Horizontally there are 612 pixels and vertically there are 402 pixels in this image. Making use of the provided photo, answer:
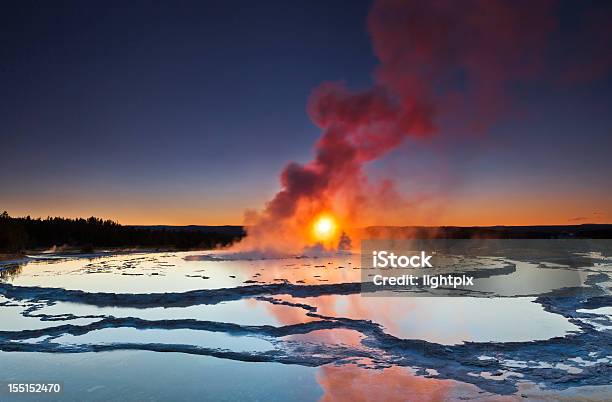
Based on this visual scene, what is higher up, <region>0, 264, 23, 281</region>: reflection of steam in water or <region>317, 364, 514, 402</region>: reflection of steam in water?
<region>0, 264, 23, 281</region>: reflection of steam in water

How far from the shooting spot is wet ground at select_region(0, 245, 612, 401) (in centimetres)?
634

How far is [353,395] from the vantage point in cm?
598

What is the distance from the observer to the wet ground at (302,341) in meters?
6.34

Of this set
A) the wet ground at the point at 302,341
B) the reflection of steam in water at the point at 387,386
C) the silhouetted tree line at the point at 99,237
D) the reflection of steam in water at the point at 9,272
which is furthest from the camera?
the silhouetted tree line at the point at 99,237

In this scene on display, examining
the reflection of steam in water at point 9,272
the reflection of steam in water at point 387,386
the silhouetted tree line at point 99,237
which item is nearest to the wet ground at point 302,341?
the reflection of steam in water at point 387,386

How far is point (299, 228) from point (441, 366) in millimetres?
28143

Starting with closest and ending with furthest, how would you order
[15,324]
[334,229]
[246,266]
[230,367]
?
[230,367] < [15,324] < [246,266] < [334,229]

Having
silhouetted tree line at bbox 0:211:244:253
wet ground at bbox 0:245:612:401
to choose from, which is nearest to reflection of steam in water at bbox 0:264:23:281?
wet ground at bbox 0:245:612:401

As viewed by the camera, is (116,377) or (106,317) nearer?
(116,377)

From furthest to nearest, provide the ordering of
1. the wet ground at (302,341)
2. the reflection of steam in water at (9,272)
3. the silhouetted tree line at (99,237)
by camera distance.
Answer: the silhouetted tree line at (99,237)
the reflection of steam in water at (9,272)
the wet ground at (302,341)

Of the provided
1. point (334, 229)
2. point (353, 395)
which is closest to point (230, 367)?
point (353, 395)

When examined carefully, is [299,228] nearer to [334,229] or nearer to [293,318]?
[334,229]

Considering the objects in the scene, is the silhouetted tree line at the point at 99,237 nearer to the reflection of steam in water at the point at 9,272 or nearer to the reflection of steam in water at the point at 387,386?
the reflection of steam in water at the point at 9,272

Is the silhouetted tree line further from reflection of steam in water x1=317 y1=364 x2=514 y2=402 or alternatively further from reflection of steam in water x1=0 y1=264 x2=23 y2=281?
reflection of steam in water x1=317 y1=364 x2=514 y2=402
